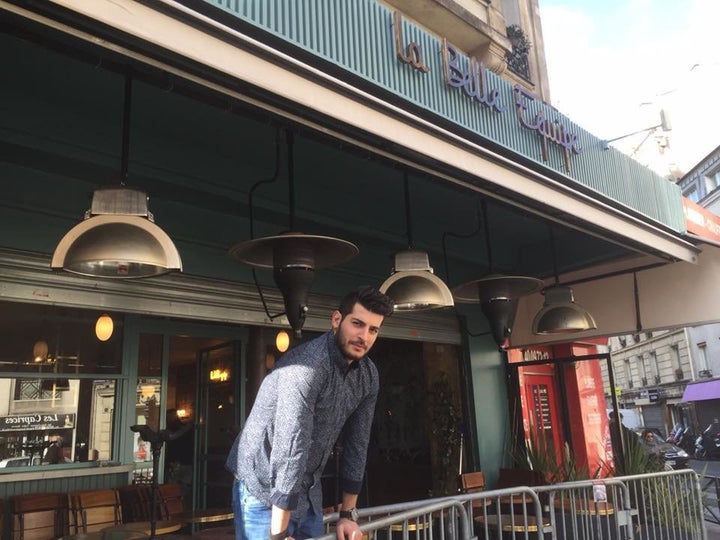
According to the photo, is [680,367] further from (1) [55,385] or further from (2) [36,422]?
(2) [36,422]

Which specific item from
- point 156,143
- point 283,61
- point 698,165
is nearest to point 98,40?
point 283,61

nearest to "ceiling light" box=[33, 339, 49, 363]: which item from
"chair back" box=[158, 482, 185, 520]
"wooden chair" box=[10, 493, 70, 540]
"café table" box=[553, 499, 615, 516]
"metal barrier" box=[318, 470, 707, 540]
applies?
"wooden chair" box=[10, 493, 70, 540]

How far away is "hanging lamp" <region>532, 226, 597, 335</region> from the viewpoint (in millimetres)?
6496

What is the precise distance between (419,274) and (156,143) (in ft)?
8.32

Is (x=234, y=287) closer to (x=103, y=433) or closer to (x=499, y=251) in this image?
(x=103, y=433)

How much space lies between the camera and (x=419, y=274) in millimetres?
5016

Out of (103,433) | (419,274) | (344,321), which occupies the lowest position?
(103,433)

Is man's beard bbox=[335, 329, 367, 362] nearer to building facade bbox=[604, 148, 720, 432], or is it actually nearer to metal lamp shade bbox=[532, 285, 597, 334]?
metal lamp shade bbox=[532, 285, 597, 334]

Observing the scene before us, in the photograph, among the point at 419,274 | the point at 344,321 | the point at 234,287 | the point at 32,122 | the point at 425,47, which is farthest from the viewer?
the point at 234,287

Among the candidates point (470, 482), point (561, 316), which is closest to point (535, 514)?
point (470, 482)

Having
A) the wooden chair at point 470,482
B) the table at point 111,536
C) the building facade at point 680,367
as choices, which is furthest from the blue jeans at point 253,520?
the building facade at point 680,367

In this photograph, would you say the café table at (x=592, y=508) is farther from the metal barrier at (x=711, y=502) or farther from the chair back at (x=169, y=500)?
the chair back at (x=169, y=500)

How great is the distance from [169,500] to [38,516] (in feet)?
4.10

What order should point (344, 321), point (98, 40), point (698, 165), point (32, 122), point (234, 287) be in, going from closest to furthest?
1. point (98, 40)
2. point (344, 321)
3. point (32, 122)
4. point (234, 287)
5. point (698, 165)
